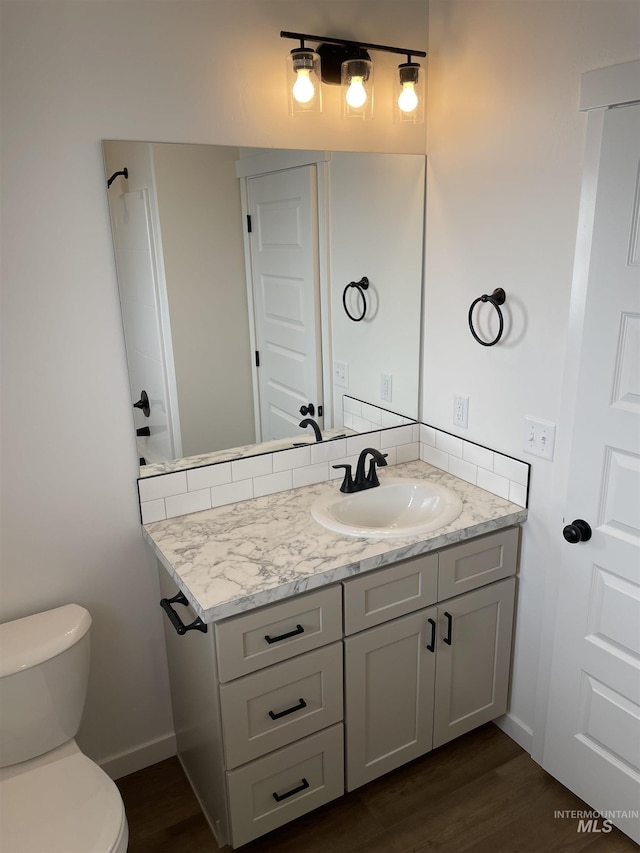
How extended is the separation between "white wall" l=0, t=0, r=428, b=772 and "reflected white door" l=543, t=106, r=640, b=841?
0.91m

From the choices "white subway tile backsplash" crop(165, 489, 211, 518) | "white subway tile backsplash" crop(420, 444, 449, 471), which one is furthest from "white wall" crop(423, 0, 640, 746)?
"white subway tile backsplash" crop(165, 489, 211, 518)

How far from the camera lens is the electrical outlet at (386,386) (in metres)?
2.38

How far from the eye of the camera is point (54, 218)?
5.44 feet

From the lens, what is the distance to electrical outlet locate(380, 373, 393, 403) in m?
2.38

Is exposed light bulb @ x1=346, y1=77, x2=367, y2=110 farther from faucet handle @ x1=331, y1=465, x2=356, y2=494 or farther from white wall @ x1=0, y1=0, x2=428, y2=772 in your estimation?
faucet handle @ x1=331, y1=465, x2=356, y2=494

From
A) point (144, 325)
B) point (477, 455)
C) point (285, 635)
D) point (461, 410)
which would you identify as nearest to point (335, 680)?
point (285, 635)

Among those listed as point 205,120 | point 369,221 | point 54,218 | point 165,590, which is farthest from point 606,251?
point 165,590

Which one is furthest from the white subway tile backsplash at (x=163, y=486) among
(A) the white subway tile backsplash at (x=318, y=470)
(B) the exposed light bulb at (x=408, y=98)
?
(B) the exposed light bulb at (x=408, y=98)

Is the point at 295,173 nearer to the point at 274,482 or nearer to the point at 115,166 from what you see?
the point at 115,166

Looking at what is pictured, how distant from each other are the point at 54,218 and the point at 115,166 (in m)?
0.22

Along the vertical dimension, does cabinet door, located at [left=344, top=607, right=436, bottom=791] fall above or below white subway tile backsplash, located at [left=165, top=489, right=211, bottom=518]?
below

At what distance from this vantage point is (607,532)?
1762 mm

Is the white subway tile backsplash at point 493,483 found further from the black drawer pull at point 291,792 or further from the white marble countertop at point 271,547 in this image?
the black drawer pull at point 291,792

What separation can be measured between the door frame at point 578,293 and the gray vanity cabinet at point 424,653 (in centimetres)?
15
